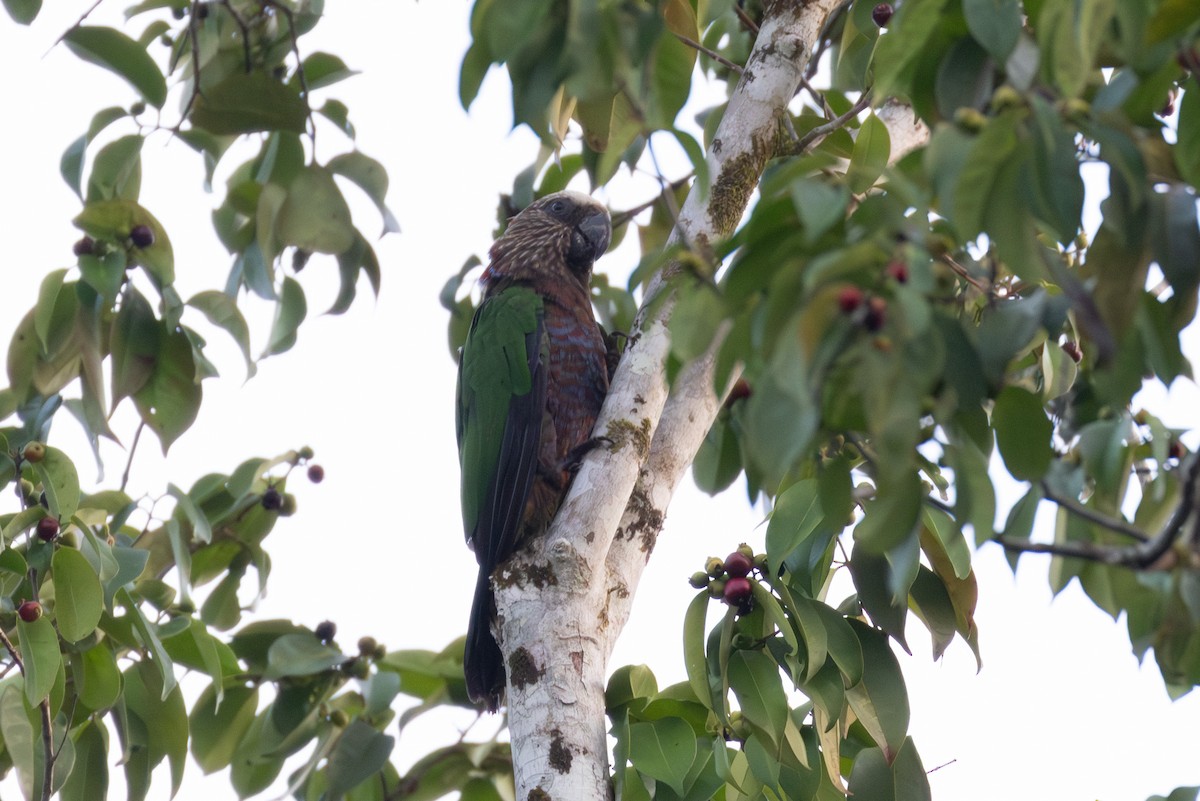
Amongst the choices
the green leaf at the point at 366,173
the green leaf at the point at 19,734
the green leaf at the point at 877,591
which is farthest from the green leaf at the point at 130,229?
the green leaf at the point at 877,591

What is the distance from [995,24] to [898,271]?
38 centimetres

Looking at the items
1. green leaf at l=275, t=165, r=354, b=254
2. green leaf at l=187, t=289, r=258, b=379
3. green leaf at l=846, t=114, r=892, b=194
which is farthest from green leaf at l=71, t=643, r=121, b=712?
green leaf at l=846, t=114, r=892, b=194

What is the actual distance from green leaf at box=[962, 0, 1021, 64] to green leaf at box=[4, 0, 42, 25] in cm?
187

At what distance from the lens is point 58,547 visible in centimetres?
248

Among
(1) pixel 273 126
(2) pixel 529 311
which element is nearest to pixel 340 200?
(1) pixel 273 126

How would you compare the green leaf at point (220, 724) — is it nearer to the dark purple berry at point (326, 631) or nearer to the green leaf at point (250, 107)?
the dark purple berry at point (326, 631)

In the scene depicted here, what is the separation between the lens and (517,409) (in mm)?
3510

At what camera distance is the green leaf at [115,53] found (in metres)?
2.48

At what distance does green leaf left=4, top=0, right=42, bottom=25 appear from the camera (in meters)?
2.29

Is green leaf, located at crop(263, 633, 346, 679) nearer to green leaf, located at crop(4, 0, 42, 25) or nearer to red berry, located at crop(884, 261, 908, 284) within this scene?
green leaf, located at crop(4, 0, 42, 25)

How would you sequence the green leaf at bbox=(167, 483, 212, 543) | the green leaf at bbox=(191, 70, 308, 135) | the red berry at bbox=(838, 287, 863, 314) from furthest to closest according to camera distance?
1. the green leaf at bbox=(167, 483, 212, 543)
2. the green leaf at bbox=(191, 70, 308, 135)
3. the red berry at bbox=(838, 287, 863, 314)

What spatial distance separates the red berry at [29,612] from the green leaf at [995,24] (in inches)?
83.8

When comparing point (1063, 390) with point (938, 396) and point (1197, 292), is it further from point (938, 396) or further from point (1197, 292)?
point (938, 396)

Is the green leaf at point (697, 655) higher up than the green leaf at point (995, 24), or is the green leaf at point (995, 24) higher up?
the green leaf at point (995, 24)
